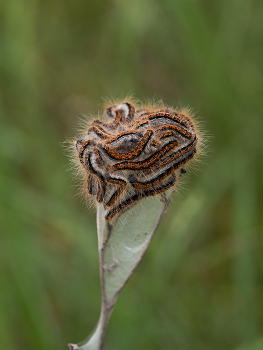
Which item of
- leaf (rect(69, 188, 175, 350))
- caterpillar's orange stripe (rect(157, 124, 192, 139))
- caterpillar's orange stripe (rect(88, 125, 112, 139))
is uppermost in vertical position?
caterpillar's orange stripe (rect(88, 125, 112, 139))

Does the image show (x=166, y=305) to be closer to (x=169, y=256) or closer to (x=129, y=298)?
(x=129, y=298)

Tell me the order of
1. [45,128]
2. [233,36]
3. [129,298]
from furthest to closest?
[45,128]
[233,36]
[129,298]

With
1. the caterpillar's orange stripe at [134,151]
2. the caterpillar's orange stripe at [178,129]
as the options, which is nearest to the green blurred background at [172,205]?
the caterpillar's orange stripe at [178,129]

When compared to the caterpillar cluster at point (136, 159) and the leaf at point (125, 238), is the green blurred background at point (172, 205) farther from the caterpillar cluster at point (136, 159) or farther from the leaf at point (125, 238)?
the caterpillar cluster at point (136, 159)

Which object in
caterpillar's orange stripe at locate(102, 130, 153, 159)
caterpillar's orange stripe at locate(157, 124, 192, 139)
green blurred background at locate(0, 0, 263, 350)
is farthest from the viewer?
green blurred background at locate(0, 0, 263, 350)

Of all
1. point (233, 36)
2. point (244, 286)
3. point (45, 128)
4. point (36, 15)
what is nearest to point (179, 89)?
point (233, 36)

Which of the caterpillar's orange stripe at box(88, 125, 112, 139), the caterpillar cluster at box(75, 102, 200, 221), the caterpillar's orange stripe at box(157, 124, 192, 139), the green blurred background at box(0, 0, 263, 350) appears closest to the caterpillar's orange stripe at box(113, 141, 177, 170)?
the caterpillar cluster at box(75, 102, 200, 221)

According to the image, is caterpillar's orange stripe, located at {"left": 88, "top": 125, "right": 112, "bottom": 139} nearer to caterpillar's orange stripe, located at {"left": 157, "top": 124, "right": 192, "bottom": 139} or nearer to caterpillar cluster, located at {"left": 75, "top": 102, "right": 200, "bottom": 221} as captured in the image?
caterpillar cluster, located at {"left": 75, "top": 102, "right": 200, "bottom": 221}
